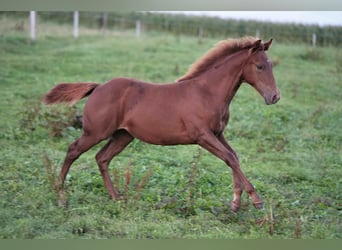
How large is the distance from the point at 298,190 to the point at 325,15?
2.32 meters

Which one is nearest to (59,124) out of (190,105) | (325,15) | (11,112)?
(11,112)

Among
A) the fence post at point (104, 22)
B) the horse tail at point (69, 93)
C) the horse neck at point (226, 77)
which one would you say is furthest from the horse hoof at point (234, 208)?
the fence post at point (104, 22)

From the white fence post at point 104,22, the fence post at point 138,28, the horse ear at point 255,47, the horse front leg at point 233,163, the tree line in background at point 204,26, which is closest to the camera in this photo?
the horse front leg at point 233,163

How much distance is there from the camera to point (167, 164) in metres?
6.32

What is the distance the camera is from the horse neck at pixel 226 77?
4.93m

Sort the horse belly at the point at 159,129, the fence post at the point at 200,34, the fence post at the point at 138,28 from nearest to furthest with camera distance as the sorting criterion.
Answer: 1. the horse belly at the point at 159,129
2. the fence post at the point at 200,34
3. the fence post at the point at 138,28

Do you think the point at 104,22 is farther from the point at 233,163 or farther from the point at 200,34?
the point at 233,163

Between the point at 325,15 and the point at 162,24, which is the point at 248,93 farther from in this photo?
the point at 162,24

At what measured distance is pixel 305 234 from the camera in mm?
4414

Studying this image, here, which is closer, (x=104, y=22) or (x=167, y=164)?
(x=167, y=164)

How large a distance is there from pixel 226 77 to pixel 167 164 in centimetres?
175

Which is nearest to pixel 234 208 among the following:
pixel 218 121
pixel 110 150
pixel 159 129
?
pixel 218 121

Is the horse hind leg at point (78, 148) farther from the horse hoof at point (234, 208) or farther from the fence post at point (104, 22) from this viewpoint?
the fence post at point (104, 22)

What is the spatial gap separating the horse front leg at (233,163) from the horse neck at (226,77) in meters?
0.42
